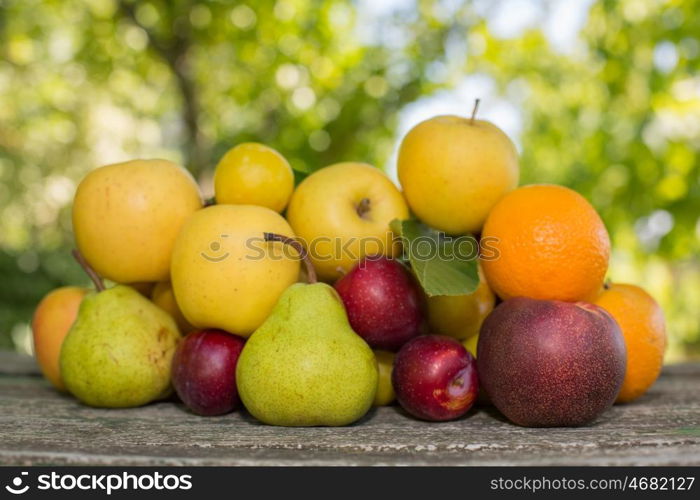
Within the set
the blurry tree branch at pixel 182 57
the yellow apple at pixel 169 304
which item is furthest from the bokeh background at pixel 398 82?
the yellow apple at pixel 169 304

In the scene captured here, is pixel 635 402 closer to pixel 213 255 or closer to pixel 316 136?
pixel 213 255

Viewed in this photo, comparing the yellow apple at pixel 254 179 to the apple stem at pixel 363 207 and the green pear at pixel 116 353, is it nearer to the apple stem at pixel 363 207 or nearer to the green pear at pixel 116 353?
the apple stem at pixel 363 207

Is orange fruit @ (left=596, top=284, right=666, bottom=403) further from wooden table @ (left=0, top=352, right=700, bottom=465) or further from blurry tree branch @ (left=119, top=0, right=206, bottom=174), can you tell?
blurry tree branch @ (left=119, top=0, right=206, bottom=174)

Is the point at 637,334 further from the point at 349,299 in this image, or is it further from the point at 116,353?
the point at 116,353

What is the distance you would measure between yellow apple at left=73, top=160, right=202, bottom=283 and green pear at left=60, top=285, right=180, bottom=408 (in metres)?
0.07

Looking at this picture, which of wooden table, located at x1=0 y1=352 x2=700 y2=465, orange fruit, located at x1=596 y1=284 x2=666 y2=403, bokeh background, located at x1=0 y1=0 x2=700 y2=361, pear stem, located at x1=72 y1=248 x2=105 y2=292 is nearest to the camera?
wooden table, located at x1=0 y1=352 x2=700 y2=465

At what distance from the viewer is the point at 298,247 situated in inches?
48.2

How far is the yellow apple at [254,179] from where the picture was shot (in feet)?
4.33

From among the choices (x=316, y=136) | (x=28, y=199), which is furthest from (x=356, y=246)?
(x=28, y=199)

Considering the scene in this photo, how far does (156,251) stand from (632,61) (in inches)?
106

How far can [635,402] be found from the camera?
1332 millimetres

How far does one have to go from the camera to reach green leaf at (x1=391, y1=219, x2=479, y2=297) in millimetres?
1174

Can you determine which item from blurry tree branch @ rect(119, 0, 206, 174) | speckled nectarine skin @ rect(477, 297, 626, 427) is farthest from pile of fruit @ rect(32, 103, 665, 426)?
blurry tree branch @ rect(119, 0, 206, 174)

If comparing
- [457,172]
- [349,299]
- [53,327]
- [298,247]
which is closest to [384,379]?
[349,299]
